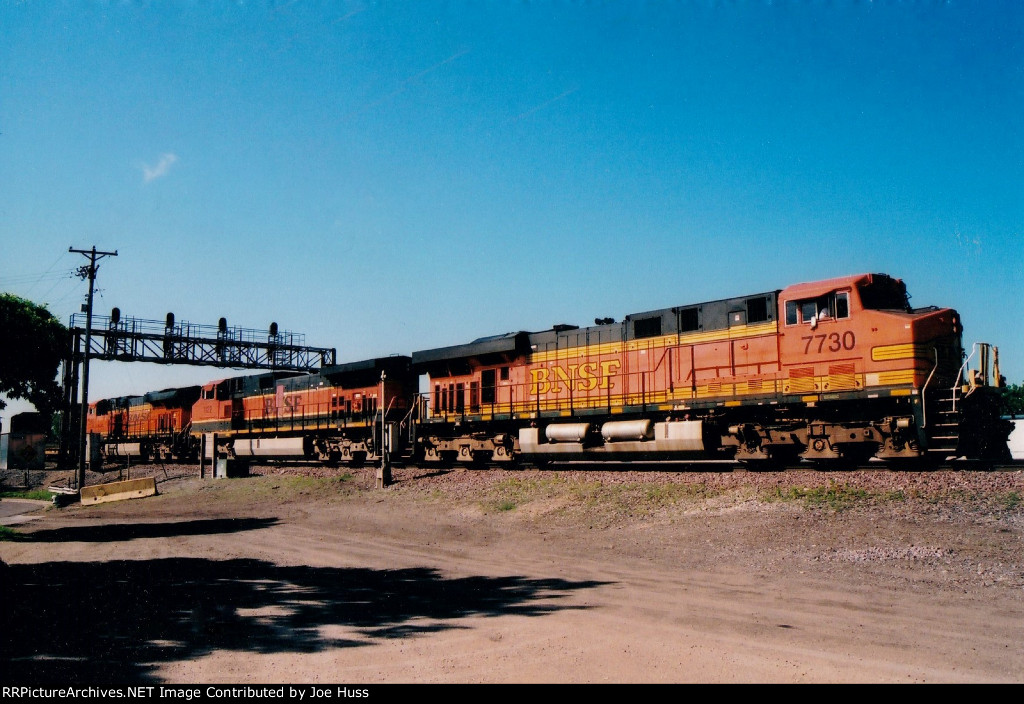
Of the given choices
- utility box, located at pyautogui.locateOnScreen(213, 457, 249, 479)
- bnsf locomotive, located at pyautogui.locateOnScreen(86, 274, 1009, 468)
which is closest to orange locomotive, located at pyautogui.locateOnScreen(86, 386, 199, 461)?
utility box, located at pyautogui.locateOnScreen(213, 457, 249, 479)

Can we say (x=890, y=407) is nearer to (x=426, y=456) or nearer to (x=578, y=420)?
(x=578, y=420)

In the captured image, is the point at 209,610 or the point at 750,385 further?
the point at 750,385

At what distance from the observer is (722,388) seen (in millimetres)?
17750

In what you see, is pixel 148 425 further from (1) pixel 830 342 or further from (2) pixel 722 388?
(1) pixel 830 342

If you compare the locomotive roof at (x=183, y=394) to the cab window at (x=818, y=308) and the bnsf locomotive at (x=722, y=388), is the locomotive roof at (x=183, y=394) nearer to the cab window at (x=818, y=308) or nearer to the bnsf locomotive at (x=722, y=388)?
the bnsf locomotive at (x=722, y=388)

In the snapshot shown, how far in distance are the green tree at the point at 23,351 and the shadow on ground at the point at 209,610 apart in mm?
15973

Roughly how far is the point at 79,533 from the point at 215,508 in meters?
4.76

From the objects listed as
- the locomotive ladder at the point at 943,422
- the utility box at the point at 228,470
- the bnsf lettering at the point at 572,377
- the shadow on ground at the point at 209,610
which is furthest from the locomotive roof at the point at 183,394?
the locomotive ladder at the point at 943,422

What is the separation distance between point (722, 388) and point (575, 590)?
10153mm

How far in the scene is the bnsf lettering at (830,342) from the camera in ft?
51.7

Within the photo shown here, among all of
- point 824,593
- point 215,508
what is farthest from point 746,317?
point 215,508

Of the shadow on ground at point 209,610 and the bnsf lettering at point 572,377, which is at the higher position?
the bnsf lettering at point 572,377

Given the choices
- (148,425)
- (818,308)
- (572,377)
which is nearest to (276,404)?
(148,425)

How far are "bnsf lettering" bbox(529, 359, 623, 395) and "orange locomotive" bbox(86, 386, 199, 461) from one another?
2792 cm
